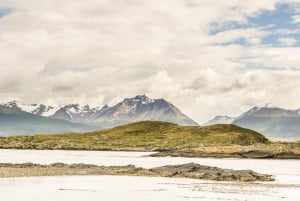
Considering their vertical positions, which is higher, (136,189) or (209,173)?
(209,173)

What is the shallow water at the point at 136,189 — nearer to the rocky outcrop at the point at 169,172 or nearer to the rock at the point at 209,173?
the rock at the point at 209,173

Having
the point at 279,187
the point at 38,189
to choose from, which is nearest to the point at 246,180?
the point at 279,187

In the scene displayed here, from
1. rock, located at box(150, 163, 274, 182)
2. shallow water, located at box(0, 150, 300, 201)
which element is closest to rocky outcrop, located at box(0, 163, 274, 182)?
rock, located at box(150, 163, 274, 182)

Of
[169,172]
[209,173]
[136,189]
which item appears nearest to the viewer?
[136,189]

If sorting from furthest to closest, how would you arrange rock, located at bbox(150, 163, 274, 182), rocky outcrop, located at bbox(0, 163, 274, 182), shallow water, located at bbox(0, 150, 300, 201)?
rocky outcrop, located at bbox(0, 163, 274, 182) < rock, located at bbox(150, 163, 274, 182) < shallow water, located at bbox(0, 150, 300, 201)

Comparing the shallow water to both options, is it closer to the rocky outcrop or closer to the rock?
the rock

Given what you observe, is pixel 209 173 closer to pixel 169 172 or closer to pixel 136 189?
pixel 169 172

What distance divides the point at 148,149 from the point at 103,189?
390 feet

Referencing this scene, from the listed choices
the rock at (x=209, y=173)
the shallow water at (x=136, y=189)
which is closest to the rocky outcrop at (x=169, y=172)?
the rock at (x=209, y=173)

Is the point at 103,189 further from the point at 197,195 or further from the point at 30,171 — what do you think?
the point at 30,171

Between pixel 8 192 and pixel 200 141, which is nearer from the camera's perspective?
pixel 8 192

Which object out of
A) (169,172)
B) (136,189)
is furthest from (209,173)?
(136,189)

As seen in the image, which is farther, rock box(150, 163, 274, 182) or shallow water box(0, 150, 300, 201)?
rock box(150, 163, 274, 182)

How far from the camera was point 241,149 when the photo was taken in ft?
423
